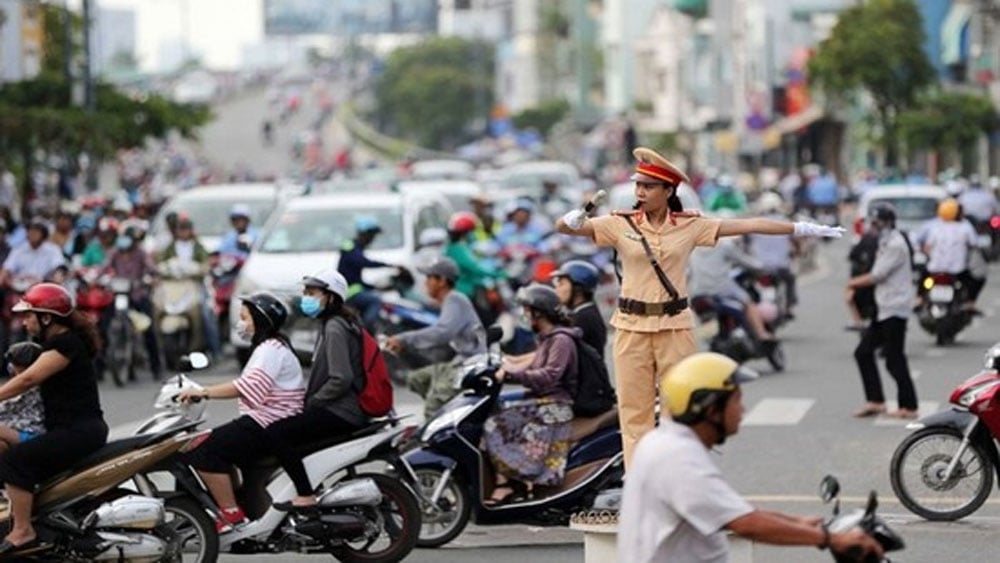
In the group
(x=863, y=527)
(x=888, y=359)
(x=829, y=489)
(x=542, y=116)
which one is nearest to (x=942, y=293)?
(x=888, y=359)

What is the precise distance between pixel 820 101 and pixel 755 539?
7530 centimetres

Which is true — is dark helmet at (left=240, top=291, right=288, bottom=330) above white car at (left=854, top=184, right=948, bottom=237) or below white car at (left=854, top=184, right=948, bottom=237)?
above

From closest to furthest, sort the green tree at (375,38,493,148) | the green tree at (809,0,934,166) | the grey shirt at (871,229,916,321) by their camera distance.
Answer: the grey shirt at (871,229,916,321) → the green tree at (809,0,934,166) → the green tree at (375,38,493,148)

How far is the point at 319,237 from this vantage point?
2633 centimetres

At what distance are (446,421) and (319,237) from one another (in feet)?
41.3

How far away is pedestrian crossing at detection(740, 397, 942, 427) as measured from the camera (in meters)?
19.9

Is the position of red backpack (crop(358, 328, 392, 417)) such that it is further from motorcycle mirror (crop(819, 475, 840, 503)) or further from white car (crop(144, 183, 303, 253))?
white car (crop(144, 183, 303, 253))

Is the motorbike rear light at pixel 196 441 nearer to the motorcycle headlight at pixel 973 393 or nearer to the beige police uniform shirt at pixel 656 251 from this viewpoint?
Result: the beige police uniform shirt at pixel 656 251

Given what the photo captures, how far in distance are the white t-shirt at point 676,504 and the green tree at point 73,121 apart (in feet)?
108

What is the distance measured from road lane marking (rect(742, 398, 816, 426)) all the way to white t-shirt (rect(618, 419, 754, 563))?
12.2 meters

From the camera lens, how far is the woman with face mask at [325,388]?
1284 centimetres

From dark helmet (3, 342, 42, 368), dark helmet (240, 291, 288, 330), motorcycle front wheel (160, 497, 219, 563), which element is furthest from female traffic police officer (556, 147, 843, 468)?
dark helmet (3, 342, 42, 368)

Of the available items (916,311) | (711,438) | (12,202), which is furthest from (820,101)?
(711,438)

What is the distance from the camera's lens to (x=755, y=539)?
25.2 feet
